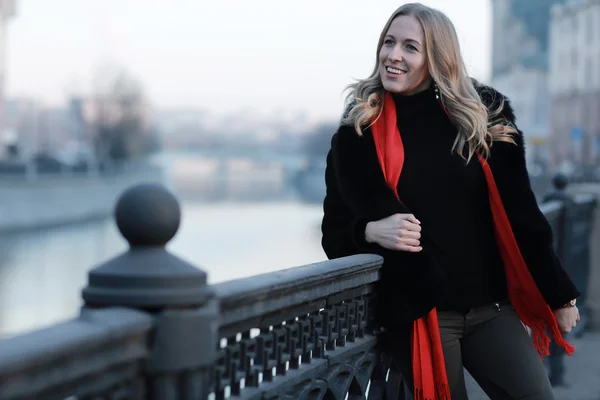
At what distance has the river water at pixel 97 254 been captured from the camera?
30.0 m

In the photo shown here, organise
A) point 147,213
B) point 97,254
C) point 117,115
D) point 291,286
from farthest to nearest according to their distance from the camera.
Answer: point 117,115
point 97,254
point 291,286
point 147,213

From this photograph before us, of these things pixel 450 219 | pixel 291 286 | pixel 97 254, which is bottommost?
pixel 97 254

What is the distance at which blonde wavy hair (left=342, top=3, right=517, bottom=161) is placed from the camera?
3373 mm

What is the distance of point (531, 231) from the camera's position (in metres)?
3.37

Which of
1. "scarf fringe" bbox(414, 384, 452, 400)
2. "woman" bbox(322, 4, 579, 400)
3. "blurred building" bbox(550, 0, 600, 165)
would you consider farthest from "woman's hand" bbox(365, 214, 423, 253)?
"blurred building" bbox(550, 0, 600, 165)

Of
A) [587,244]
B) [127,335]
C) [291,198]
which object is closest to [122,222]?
[127,335]

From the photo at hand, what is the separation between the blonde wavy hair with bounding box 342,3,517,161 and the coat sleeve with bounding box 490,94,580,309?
0.30 feet

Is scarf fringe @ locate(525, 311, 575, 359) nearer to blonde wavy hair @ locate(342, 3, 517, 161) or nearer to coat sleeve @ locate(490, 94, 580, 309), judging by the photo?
coat sleeve @ locate(490, 94, 580, 309)

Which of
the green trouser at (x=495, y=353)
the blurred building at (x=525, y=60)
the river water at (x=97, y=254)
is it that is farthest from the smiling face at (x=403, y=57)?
the blurred building at (x=525, y=60)

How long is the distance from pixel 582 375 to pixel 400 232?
4199mm

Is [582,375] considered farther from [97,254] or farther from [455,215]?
[97,254]

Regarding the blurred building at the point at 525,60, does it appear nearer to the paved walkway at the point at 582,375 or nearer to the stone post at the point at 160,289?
the paved walkway at the point at 582,375

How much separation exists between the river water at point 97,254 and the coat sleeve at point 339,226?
1808 cm

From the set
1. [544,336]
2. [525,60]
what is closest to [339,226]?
[544,336]
